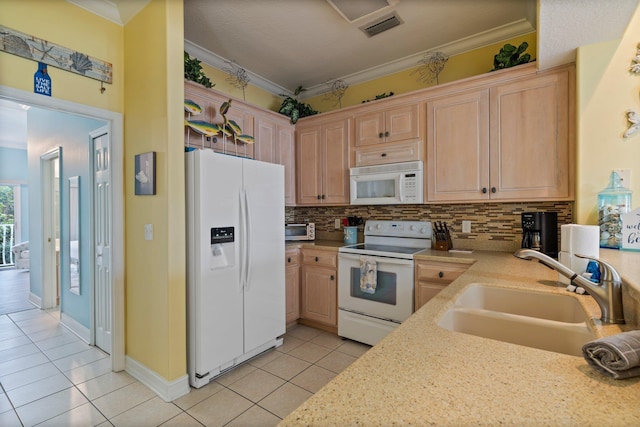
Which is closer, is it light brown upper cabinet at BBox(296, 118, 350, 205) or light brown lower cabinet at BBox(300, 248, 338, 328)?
light brown lower cabinet at BBox(300, 248, 338, 328)

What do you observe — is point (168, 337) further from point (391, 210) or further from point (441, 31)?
point (441, 31)

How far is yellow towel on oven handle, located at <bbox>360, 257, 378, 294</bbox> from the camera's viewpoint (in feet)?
8.72

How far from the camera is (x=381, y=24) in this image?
252 centimetres

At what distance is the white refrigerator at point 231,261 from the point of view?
6.88 feet

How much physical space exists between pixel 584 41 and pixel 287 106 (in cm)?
269

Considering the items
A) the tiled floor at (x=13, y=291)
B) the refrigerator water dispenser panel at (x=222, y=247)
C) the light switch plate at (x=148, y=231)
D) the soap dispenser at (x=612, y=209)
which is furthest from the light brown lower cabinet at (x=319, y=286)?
the tiled floor at (x=13, y=291)

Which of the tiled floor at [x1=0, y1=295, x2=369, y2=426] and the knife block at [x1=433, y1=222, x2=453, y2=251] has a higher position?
the knife block at [x1=433, y1=222, x2=453, y2=251]

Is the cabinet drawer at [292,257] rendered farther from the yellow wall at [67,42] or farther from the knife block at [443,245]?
the yellow wall at [67,42]

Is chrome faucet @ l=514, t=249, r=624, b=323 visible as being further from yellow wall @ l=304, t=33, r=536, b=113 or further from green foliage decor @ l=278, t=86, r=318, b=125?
green foliage decor @ l=278, t=86, r=318, b=125

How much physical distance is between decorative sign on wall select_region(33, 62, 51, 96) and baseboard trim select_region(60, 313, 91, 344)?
2.21 meters

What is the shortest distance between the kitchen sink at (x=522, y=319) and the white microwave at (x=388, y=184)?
1413mm

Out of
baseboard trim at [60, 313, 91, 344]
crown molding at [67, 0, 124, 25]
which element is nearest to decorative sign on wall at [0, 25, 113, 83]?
crown molding at [67, 0, 124, 25]

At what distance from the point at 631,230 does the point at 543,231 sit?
57cm

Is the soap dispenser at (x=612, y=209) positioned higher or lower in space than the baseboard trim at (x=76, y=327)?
higher
